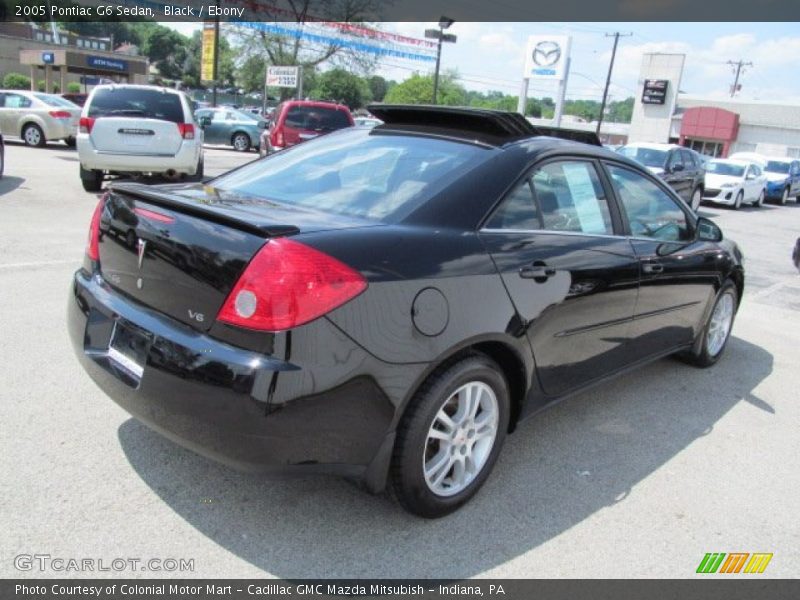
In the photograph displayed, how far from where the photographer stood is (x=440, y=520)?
2.82m

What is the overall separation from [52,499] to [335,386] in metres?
1.32

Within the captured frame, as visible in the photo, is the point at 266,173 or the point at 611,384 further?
the point at 611,384

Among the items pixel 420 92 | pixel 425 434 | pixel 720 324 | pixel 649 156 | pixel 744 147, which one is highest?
pixel 420 92

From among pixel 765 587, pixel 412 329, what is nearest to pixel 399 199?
pixel 412 329

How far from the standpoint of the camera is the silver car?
18125mm

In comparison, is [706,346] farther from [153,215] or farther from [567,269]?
[153,215]

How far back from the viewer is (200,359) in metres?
2.34

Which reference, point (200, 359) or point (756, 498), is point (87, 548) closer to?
point (200, 359)

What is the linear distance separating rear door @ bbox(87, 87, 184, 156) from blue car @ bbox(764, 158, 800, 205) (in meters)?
21.0

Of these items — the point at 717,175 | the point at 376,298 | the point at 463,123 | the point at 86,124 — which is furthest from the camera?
the point at 717,175

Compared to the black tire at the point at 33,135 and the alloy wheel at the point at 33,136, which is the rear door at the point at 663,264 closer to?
the black tire at the point at 33,135

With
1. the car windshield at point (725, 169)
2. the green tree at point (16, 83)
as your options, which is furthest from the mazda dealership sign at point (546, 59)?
the green tree at point (16, 83)

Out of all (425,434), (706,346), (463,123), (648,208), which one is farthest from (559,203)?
(706,346)

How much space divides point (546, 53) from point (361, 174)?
103 ft
